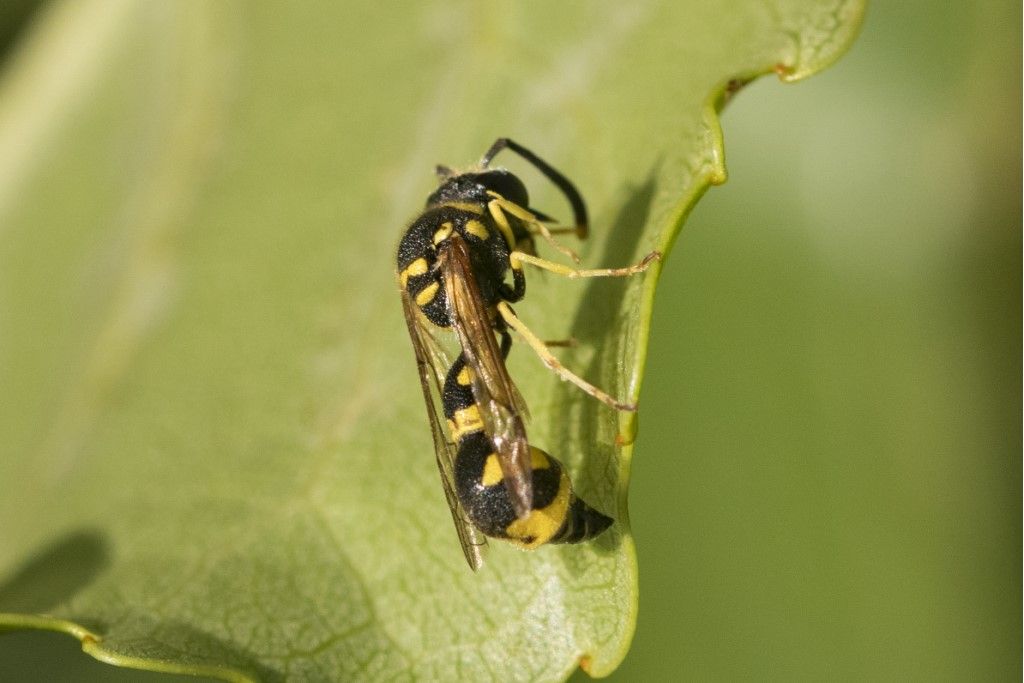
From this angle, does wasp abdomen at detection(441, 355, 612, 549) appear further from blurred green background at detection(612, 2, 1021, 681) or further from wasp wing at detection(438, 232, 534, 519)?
blurred green background at detection(612, 2, 1021, 681)

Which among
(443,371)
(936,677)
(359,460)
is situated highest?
(443,371)

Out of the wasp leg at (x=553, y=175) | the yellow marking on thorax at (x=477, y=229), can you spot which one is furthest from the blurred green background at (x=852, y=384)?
the yellow marking on thorax at (x=477, y=229)

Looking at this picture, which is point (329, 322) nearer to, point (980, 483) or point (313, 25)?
point (313, 25)

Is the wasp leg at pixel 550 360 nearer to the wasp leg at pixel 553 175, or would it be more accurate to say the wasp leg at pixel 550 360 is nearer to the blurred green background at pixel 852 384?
the wasp leg at pixel 553 175

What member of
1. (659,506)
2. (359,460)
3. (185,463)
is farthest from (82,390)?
(659,506)

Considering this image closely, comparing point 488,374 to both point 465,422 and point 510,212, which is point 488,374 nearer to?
point 465,422

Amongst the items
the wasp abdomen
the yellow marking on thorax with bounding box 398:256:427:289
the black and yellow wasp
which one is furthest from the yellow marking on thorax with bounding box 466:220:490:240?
the wasp abdomen
